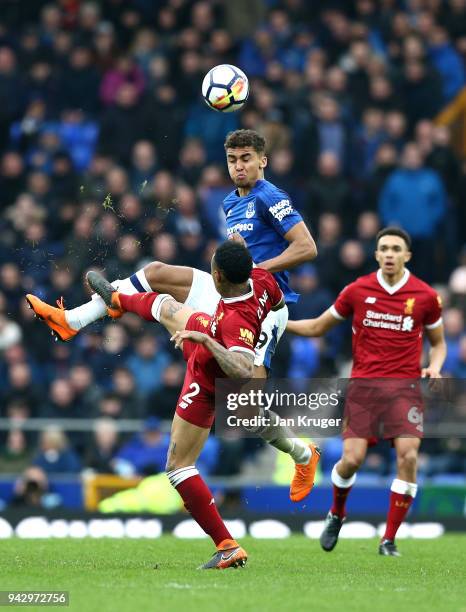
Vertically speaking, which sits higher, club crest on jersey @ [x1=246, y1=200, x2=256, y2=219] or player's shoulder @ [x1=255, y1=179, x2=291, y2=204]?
player's shoulder @ [x1=255, y1=179, x2=291, y2=204]

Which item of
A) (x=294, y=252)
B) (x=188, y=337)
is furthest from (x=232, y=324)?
(x=294, y=252)

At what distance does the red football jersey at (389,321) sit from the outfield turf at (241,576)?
61.0 inches

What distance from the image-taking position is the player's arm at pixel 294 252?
1066 centimetres

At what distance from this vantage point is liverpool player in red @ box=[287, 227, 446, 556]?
1170 centimetres

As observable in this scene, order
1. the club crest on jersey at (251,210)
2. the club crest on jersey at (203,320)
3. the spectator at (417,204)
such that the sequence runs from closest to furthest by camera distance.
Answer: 1. the club crest on jersey at (203,320)
2. the club crest on jersey at (251,210)
3. the spectator at (417,204)

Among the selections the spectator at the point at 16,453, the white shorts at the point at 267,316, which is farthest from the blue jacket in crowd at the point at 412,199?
the white shorts at the point at 267,316

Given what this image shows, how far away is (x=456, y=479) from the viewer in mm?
16203

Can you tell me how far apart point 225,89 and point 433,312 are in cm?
255

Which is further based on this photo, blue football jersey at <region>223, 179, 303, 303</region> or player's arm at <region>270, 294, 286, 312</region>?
blue football jersey at <region>223, 179, 303, 303</region>

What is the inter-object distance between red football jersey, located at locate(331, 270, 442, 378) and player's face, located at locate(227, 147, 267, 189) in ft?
5.30

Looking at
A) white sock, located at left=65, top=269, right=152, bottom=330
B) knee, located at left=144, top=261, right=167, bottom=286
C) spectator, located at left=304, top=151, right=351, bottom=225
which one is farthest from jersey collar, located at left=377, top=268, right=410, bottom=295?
spectator, located at left=304, top=151, right=351, bottom=225

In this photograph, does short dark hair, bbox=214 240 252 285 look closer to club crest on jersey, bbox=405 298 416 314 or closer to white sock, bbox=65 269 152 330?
white sock, bbox=65 269 152 330

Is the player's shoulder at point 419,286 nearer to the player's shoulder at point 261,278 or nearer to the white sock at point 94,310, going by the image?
the player's shoulder at point 261,278

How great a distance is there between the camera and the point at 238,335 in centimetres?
940
